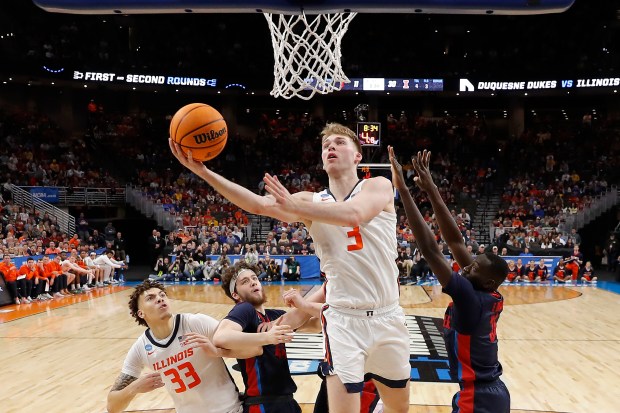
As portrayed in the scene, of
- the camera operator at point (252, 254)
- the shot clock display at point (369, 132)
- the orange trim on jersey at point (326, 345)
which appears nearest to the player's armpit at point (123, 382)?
the orange trim on jersey at point (326, 345)

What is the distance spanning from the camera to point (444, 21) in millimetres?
27484

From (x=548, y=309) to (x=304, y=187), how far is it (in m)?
→ 13.7

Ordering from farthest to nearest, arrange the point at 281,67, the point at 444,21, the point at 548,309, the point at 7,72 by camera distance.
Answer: the point at 444,21 → the point at 7,72 → the point at 548,309 → the point at 281,67

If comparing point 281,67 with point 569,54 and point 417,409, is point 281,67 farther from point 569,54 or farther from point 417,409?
point 569,54

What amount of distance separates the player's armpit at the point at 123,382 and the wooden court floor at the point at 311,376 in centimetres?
193

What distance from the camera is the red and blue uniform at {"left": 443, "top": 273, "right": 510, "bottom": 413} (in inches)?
124

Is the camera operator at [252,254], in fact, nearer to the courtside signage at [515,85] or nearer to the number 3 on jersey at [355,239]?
the courtside signage at [515,85]

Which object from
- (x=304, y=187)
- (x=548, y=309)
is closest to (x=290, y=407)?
(x=548, y=309)

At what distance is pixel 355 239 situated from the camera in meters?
3.30

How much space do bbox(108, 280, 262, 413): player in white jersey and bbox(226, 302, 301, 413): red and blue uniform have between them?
0.52 ft

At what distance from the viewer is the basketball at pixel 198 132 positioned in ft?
10.3

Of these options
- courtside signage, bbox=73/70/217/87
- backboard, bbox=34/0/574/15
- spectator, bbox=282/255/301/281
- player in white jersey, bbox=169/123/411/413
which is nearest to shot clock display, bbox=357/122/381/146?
spectator, bbox=282/255/301/281

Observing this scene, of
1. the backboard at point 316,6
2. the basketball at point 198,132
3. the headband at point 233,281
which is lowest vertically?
the headband at point 233,281

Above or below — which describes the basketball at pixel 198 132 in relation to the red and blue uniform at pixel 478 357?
above
